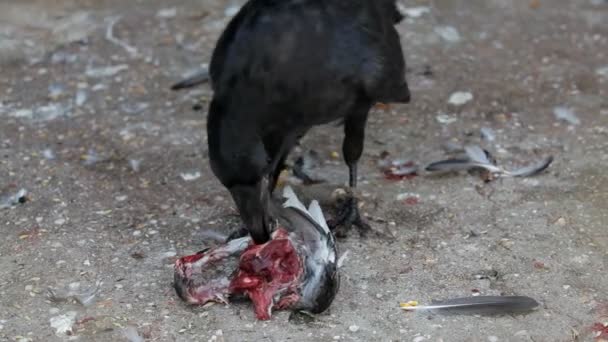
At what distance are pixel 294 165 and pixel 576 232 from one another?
1396mm

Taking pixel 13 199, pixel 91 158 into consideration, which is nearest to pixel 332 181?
pixel 91 158

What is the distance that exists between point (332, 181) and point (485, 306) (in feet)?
4.13

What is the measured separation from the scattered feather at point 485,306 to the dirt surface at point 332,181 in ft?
0.11

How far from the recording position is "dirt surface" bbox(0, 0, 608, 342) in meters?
3.67

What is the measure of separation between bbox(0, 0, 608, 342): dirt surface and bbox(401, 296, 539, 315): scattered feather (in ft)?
0.11

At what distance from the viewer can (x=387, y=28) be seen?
424cm

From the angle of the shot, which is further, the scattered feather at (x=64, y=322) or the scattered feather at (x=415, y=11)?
the scattered feather at (x=415, y=11)

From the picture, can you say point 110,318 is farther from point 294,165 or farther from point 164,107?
point 164,107

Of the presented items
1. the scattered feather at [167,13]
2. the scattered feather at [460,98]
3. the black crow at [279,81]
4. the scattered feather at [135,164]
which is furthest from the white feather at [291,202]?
the scattered feather at [167,13]

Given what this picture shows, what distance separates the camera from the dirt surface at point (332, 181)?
3.67 m

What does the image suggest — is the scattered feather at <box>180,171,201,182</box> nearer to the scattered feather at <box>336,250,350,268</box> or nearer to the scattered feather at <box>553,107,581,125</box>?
the scattered feather at <box>336,250,350,268</box>

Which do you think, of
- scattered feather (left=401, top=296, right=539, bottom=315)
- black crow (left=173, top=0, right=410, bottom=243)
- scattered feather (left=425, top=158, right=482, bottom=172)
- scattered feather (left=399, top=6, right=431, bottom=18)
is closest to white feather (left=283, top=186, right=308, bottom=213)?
black crow (left=173, top=0, right=410, bottom=243)

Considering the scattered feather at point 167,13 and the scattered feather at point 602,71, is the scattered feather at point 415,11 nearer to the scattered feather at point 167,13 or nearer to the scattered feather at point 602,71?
the scattered feather at point 602,71

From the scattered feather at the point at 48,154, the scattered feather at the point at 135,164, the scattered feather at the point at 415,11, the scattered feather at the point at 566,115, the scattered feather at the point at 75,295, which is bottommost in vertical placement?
the scattered feather at the point at 48,154
